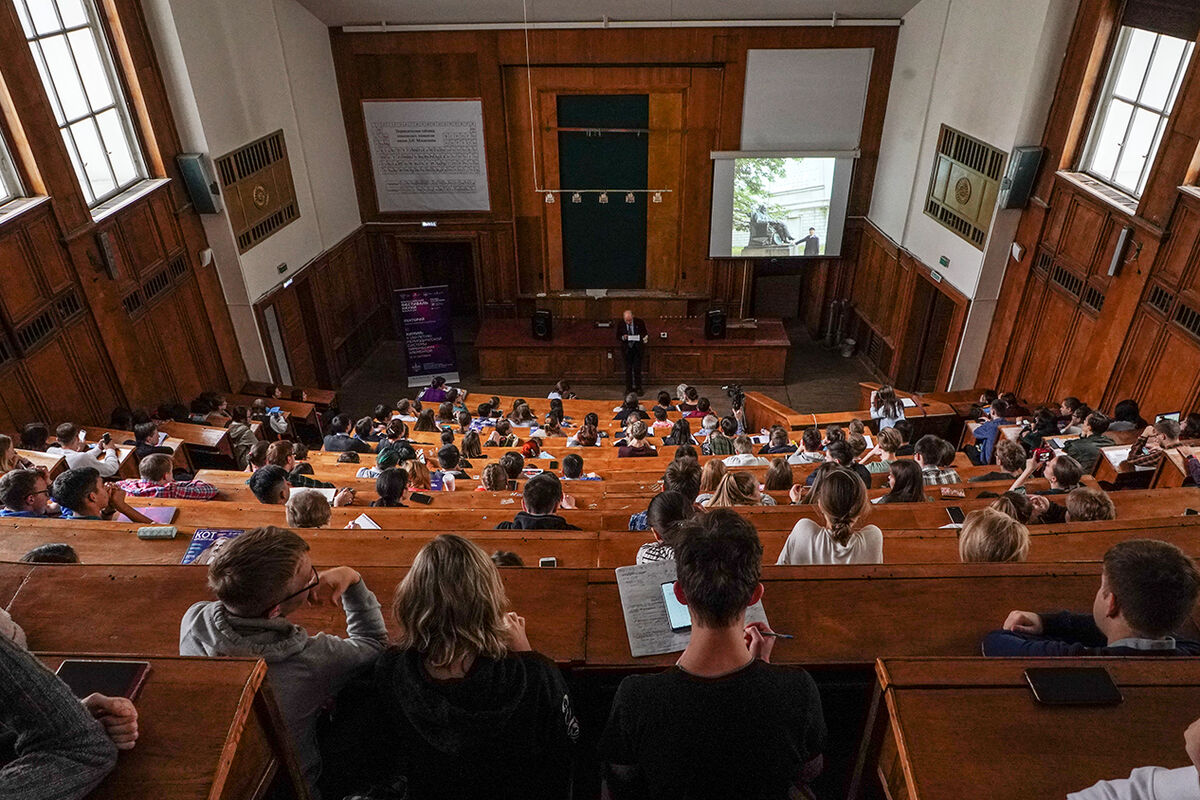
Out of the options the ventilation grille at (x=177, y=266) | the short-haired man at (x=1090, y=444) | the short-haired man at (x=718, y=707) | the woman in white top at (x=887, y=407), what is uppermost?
the short-haired man at (x=718, y=707)

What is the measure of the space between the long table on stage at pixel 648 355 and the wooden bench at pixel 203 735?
29.8 feet

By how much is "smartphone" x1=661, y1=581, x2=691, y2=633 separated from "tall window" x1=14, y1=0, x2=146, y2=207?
6864mm

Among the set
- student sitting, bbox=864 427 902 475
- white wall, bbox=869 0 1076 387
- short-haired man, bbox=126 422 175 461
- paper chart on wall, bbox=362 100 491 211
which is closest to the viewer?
student sitting, bbox=864 427 902 475

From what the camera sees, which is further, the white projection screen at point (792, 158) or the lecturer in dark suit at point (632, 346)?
the lecturer in dark suit at point (632, 346)

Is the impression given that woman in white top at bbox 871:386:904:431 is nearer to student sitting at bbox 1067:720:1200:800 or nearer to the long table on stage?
the long table on stage

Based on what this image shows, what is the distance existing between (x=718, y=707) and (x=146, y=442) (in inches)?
230

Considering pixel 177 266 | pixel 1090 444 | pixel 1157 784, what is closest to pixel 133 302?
pixel 177 266

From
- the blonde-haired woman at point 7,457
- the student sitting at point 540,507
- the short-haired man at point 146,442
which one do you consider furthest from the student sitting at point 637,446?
the blonde-haired woman at point 7,457

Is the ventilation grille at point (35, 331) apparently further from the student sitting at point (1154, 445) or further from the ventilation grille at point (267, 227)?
the student sitting at point (1154, 445)

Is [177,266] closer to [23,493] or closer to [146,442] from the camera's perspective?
[146,442]

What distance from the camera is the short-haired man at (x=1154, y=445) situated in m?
A: 4.87

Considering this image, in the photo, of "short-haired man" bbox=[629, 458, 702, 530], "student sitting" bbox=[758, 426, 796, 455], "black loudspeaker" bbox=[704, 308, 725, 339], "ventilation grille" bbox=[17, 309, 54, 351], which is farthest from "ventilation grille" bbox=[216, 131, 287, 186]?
"short-haired man" bbox=[629, 458, 702, 530]

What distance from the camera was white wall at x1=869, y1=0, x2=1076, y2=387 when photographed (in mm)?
7090

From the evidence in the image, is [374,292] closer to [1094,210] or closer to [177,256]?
[177,256]
